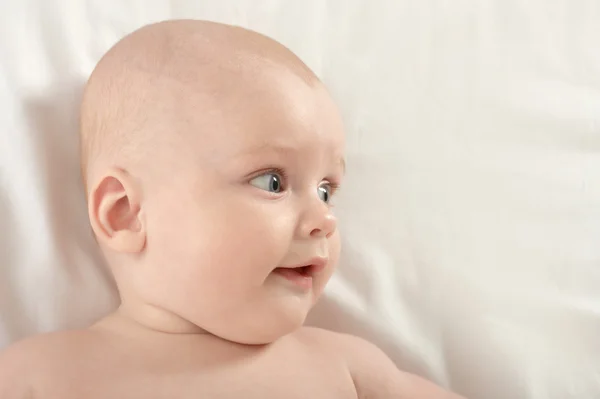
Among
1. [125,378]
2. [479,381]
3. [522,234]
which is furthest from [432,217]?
[125,378]

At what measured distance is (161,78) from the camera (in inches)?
29.5

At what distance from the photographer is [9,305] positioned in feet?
2.72

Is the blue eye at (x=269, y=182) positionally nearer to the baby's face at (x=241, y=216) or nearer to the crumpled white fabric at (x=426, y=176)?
the baby's face at (x=241, y=216)

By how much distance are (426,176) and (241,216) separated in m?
0.43

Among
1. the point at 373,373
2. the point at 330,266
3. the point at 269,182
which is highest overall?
the point at 269,182

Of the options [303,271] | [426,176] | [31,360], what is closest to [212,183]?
[303,271]

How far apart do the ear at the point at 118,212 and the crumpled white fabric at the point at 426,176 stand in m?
0.13

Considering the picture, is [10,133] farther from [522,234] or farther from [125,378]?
[522,234]

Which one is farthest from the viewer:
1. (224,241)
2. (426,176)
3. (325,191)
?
(426,176)

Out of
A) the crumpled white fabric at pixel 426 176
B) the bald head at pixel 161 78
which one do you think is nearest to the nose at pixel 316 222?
the bald head at pixel 161 78

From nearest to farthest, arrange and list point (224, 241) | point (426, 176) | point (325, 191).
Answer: point (224, 241) → point (325, 191) → point (426, 176)

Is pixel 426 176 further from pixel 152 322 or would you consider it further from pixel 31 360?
pixel 31 360

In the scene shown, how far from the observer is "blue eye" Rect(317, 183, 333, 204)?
841 millimetres

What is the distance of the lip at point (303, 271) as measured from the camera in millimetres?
753
